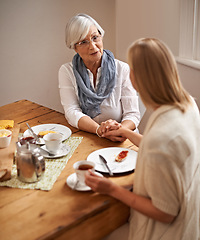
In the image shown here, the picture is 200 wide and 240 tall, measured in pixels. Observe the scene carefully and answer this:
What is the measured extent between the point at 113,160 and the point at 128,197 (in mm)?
354

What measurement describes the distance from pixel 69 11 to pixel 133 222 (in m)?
3.01

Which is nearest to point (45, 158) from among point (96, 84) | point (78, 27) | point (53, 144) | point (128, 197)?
point (53, 144)

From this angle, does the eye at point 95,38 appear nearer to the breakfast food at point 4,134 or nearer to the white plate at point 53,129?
the white plate at point 53,129

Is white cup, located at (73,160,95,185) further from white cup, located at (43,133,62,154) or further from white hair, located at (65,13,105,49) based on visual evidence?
white hair, located at (65,13,105,49)

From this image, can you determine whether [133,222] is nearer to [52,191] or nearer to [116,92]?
[52,191]

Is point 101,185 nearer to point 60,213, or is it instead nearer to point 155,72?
point 60,213

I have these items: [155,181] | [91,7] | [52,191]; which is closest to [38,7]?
[91,7]

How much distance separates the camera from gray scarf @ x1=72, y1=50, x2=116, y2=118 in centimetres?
217

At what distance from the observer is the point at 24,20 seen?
11.9ft

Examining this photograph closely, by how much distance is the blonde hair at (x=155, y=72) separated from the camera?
112cm

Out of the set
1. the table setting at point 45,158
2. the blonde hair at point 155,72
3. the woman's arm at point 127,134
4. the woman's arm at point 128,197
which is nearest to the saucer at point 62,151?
the table setting at point 45,158

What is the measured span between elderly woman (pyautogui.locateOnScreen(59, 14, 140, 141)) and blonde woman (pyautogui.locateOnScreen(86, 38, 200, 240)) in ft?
3.01

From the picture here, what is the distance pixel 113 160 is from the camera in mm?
1526

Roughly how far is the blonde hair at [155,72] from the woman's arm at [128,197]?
0.36 metres
